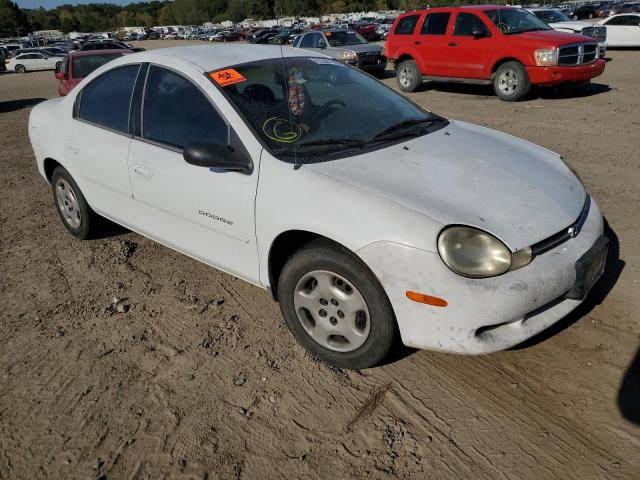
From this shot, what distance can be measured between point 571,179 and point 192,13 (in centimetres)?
14564

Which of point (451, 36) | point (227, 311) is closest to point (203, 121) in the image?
point (227, 311)

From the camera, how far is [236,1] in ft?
429

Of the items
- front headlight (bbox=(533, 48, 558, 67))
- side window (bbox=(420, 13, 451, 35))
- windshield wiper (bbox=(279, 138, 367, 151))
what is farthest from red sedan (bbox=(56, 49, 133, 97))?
windshield wiper (bbox=(279, 138, 367, 151))

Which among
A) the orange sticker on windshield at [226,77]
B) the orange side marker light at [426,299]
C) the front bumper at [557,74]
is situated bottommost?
the front bumper at [557,74]

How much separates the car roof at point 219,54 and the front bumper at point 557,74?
7.74 meters

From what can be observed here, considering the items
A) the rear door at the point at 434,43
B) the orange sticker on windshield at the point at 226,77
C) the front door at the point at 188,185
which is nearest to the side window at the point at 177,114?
the front door at the point at 188,185

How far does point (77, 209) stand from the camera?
447 cm

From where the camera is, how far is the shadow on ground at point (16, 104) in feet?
50.0

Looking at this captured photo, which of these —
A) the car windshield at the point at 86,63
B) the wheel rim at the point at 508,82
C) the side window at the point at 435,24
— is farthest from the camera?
the side window at the point at 435,24

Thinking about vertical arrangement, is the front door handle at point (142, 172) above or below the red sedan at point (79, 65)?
below

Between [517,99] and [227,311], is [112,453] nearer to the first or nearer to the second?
[227,311]

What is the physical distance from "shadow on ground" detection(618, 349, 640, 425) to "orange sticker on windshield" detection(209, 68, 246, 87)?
2.68 metres

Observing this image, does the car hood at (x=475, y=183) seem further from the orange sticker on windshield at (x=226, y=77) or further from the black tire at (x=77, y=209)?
the black tire at (x=77, y=209)

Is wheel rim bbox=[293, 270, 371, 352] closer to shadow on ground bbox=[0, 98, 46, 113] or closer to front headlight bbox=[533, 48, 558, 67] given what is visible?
front headlight bbox=[533, 48, 558, 67]
